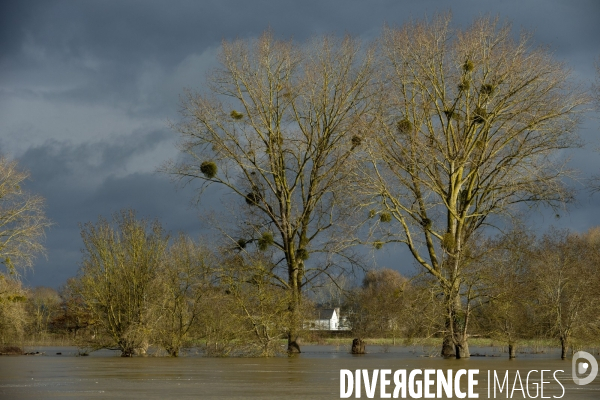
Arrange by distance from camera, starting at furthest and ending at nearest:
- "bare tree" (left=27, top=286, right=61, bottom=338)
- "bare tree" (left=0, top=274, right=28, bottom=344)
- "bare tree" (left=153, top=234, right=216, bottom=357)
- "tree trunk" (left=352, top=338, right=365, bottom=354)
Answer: "bare tree" (left=27, top=286, right=61, bottom=338) → "bare tree" (left=0, top=274, right=28, bottom=344) → "tree trunk" (left=352, top=338, right=365, bottom=354) → "bare tree" (left=153, top=234, right=216, bottom=357)

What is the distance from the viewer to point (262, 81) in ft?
129

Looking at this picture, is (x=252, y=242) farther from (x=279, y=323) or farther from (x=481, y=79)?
(x=481, y=79)

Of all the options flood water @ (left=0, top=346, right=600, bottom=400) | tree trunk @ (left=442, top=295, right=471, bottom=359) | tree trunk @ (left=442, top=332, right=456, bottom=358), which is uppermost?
tree trunk @ (left=442, top=295, right=471, bottom=359)

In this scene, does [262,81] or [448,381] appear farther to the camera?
[262,81]

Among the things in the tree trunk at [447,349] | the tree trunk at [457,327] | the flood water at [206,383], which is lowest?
the flood water at [206,383]

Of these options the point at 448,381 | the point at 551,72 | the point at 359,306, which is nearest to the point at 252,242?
the point at 359,306

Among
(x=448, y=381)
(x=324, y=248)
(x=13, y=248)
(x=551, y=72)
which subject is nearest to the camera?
(x=448, y=381)

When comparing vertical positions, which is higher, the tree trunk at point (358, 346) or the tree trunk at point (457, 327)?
the tree trunk at point (457, 327)

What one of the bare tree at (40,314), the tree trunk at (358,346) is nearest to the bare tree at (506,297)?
the tree trunk at (358,346)

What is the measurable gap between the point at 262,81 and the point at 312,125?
127 inches

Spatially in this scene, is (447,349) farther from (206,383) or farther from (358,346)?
(206,383)

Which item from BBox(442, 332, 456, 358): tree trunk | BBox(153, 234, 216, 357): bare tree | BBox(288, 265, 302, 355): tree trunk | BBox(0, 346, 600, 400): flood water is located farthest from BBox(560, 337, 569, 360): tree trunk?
BBox(153, 234, 216, 357): bare tree

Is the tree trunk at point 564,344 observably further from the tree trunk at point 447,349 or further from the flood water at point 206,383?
the flood water at point 206,383

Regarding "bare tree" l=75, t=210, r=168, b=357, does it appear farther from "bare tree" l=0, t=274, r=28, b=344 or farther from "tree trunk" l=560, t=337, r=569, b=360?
"tree trunk" l=560, t=337, r=569, b=360
